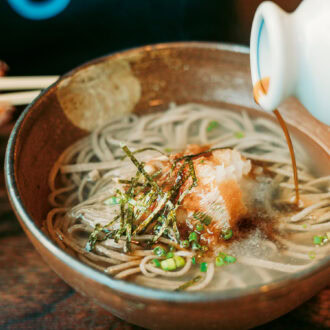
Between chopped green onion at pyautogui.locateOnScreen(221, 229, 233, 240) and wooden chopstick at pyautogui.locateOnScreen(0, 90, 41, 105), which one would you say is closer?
chopped green onion at pyautogui.locateOnScreen(221, 229, 233, 240)

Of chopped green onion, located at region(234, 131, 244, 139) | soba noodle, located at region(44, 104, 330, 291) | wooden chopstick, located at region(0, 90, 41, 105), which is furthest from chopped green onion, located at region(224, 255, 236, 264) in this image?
wooden chopstick, located at region(0, 90, 41, 105)

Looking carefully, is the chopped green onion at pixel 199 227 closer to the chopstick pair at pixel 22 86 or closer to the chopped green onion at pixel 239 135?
the chopped green onion at pixel 239 135

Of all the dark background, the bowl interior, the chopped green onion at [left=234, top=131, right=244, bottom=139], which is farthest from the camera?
the dark background

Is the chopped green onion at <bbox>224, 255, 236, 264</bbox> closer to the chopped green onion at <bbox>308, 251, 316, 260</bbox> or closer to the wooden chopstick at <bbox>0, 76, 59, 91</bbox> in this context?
the chopped green onion at <bbox>308, 251, 316, 260</bbox>

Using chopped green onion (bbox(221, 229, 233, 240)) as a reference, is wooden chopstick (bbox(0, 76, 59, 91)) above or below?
above

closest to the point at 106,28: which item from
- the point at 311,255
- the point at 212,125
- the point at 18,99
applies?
the point at 18,99

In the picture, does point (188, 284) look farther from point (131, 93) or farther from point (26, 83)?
point (26, 83)
